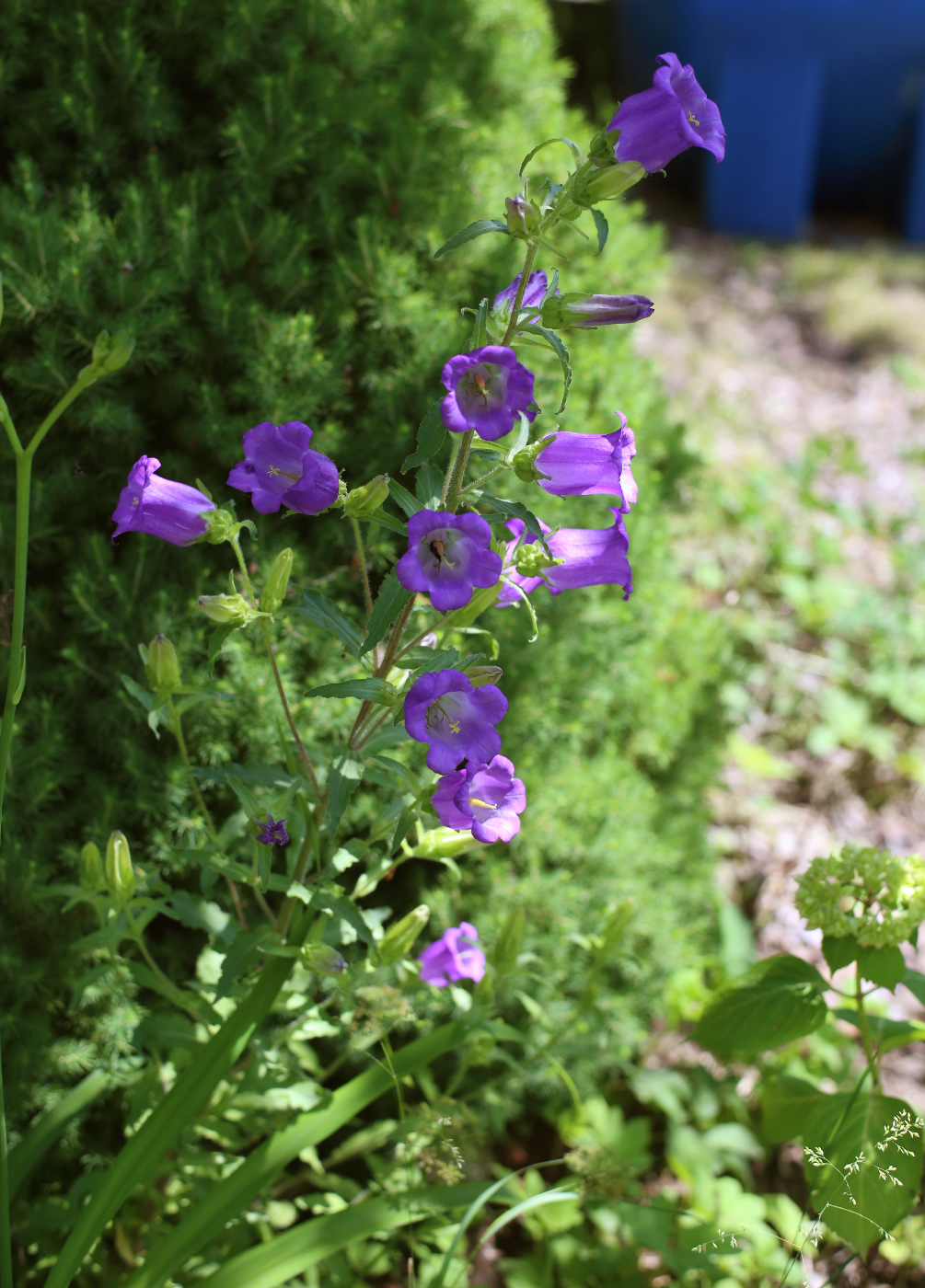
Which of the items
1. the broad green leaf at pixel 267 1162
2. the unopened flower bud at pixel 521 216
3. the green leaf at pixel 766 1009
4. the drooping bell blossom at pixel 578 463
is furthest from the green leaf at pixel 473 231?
the green leaf at pixel 766 1009

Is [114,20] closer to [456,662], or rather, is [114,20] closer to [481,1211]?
[456,662]

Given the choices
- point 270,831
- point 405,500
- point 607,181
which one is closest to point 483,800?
point 270,831

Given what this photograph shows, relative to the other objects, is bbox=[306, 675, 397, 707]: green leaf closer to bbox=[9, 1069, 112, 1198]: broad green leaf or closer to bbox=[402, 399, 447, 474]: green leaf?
bbox=[402, 399, 447, 474]: green leaf

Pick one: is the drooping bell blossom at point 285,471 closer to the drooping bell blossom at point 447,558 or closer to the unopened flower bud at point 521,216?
the drooping bell blossom at point 447,558

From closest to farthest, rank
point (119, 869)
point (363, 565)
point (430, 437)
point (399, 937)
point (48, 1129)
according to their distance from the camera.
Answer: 1. point (430, 437)
2. point (363, 565)
3. point (119, 869)
4. point (399, 937)
5. point (48, 1129)

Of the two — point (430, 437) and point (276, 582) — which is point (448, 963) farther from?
point (430, 437)

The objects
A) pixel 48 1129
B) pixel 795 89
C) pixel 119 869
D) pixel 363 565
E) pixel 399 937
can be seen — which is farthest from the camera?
pixel 795 89
